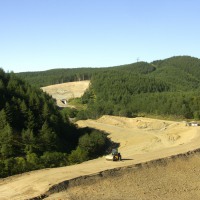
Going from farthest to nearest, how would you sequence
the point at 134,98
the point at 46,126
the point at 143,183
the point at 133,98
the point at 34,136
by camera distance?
the point at 133,98, the point at 134,98, the point at 46,126, the point at 34,136, the point at 143,183

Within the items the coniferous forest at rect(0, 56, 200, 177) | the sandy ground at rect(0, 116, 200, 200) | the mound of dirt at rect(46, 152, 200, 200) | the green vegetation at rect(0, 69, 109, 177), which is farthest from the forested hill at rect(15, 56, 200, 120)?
the mound of dirt at rect(46, 152, 200, 200)

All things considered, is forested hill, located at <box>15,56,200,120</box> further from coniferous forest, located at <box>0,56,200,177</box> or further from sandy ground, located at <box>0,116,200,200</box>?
sandy ground, located at <box>0,116,200,200</box>

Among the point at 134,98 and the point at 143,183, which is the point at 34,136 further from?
the point at 134,98

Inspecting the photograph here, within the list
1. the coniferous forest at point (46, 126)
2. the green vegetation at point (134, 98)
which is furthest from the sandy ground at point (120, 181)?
the green vegetation at point (134, 98)

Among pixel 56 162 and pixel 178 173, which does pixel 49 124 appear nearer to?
pixel 56 162

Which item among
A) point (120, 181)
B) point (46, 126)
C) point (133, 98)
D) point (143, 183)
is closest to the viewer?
point (120, 181)

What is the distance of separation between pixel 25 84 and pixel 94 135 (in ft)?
89.6

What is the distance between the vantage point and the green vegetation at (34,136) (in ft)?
159

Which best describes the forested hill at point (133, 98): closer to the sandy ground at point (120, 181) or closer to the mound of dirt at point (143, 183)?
the sandy ground at point (120, 181)

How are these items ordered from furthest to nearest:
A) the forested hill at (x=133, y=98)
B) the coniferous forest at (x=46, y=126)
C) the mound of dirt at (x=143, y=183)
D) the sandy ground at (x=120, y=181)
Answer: the forested hill at (x=133, y=98) < the coniferous forest at (x=46, y=126) < the mound of dirt at (x=143, y=183) < the sandy ground at (x=120, y=181)

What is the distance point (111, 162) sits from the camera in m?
42.8

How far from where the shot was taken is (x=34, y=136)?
62.0 meters

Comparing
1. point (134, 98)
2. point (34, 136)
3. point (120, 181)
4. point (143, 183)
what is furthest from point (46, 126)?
point (134, 98)

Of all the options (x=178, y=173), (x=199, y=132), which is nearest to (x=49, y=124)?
(x=199, y=132)
